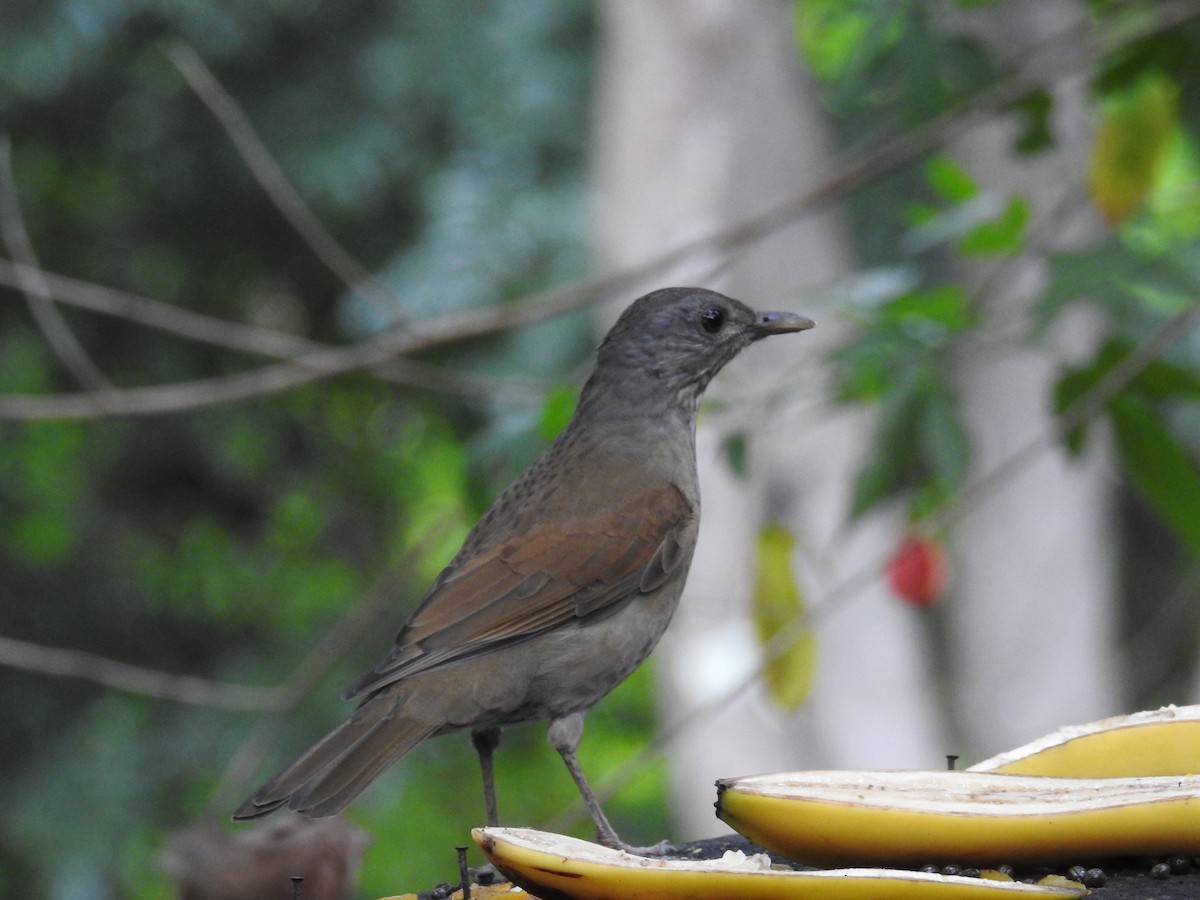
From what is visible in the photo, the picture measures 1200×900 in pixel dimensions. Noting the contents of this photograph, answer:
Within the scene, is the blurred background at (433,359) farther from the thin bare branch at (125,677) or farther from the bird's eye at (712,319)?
the bird's eye at (712,319)

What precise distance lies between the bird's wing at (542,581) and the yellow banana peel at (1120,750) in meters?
A: 0.78

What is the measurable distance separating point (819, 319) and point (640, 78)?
5.11 ft

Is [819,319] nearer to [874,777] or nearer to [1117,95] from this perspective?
[1117,95]

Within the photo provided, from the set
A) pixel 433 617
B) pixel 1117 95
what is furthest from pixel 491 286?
pixel 433 617

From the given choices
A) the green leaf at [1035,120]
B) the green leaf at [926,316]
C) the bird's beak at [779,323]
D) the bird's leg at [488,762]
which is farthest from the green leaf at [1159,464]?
the bird's leg at [488,762]

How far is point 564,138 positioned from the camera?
29.6ft

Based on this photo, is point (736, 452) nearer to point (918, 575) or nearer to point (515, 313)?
point (515, 313)

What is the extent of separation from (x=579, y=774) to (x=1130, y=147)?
7.59 feet

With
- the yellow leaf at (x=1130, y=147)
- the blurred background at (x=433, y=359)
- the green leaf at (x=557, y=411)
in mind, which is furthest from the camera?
the blurred background at (x=433, y=359)

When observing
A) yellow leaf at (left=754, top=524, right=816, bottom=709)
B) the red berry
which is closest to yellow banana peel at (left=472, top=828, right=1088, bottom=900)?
yellow leaf at (left=754, top=524, right=816, bottom=709)

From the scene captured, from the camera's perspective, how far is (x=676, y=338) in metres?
3.46

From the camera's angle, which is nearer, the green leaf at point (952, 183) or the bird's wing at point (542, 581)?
the bird's wing at point (542, 581)

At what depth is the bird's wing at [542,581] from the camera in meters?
2.94

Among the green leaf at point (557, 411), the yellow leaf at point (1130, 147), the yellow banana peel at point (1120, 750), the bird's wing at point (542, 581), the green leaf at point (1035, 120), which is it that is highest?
the green leaf at point (1035, 120)
